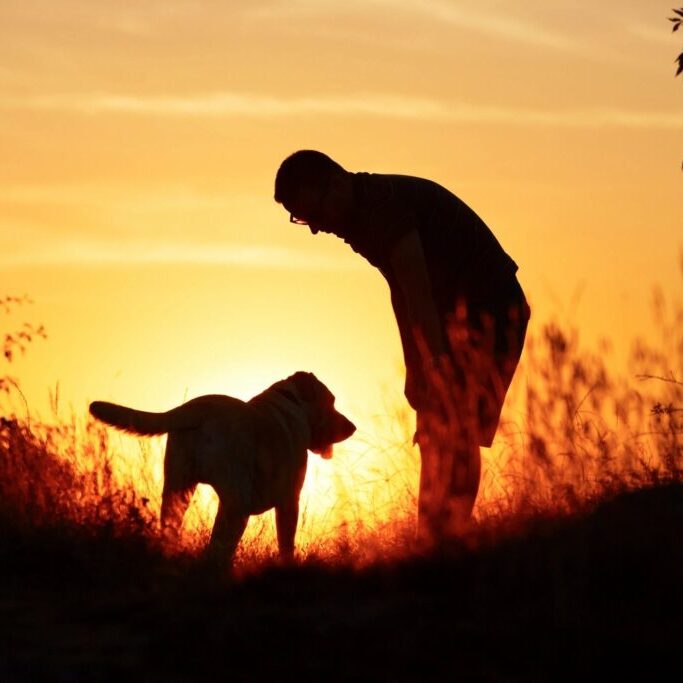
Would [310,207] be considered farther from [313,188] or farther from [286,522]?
[286,522]

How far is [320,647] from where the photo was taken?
3.80 m

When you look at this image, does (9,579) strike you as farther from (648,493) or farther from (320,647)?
(648,493)

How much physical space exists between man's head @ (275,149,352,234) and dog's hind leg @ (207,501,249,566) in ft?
4.59

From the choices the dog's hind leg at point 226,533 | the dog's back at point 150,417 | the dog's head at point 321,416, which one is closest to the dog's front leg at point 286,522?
the dog's hind leg at point 226,533

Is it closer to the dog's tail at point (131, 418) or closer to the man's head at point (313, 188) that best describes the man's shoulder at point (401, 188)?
the man's head at point (313, 188)

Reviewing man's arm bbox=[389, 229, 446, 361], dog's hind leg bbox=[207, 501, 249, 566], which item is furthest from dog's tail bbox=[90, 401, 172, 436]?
man's arm bbox=[389, 229, 446, 361]

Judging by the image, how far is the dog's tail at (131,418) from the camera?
19.7ft

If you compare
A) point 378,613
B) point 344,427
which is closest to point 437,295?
point 344,427

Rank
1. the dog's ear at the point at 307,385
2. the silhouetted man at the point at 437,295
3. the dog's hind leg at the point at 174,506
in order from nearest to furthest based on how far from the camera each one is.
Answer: the silhouetted man at the point at 437,295 < the dog's hind leg at the point at 174,506 < the dog's ear at the point at 307,385

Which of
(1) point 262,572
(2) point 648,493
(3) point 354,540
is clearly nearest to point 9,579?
(1) point 262,572

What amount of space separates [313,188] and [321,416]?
1.84m

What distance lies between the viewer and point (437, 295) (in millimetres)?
5867

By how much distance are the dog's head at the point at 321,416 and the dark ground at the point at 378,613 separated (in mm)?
2062

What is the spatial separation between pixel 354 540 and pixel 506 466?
2.41 feet
